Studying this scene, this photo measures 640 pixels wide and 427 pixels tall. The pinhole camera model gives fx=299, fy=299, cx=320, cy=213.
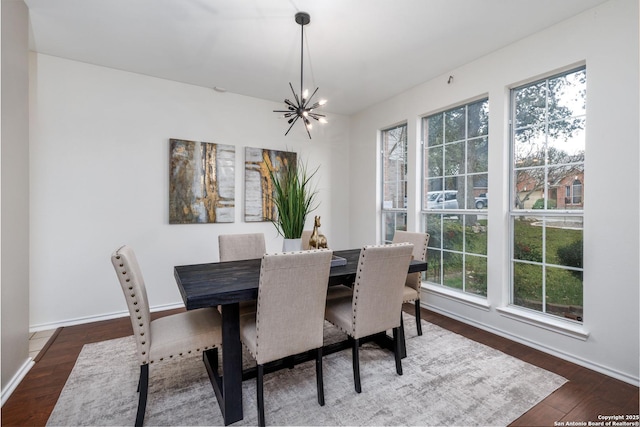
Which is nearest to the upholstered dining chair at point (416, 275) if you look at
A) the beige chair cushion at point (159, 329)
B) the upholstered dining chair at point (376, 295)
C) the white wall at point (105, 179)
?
the upholstered dining chair at point (376, 295)

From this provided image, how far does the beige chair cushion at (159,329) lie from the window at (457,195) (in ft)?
8.78

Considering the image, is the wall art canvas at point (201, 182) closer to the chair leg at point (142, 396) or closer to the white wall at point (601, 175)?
the chair leg at point (142, 396)

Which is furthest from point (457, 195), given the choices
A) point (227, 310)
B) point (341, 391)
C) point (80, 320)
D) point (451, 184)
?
point (80, 320)

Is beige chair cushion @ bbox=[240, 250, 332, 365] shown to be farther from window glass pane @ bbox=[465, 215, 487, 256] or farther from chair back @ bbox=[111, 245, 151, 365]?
window glass pane @ bbox=[465, 215, 487, 256]

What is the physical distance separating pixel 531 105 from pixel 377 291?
91.1 inches

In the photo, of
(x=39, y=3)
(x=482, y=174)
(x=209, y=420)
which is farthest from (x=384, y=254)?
(x=39, y=3)

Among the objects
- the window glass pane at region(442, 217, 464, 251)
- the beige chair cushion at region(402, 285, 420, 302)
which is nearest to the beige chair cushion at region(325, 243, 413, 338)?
the beige chair cushion at region(402, 285, 420, 302)

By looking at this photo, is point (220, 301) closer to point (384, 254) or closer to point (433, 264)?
point (384, 254)

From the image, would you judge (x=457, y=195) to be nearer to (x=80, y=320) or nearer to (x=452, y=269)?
(x=452, y=269)

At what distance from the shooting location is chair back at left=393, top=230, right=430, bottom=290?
284 cm

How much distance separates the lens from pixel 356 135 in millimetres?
4879

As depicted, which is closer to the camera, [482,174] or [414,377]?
[414,377]

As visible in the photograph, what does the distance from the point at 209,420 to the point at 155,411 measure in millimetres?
355

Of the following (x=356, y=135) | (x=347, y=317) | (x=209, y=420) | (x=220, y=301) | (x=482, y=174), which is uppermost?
(x=356, y=135)
